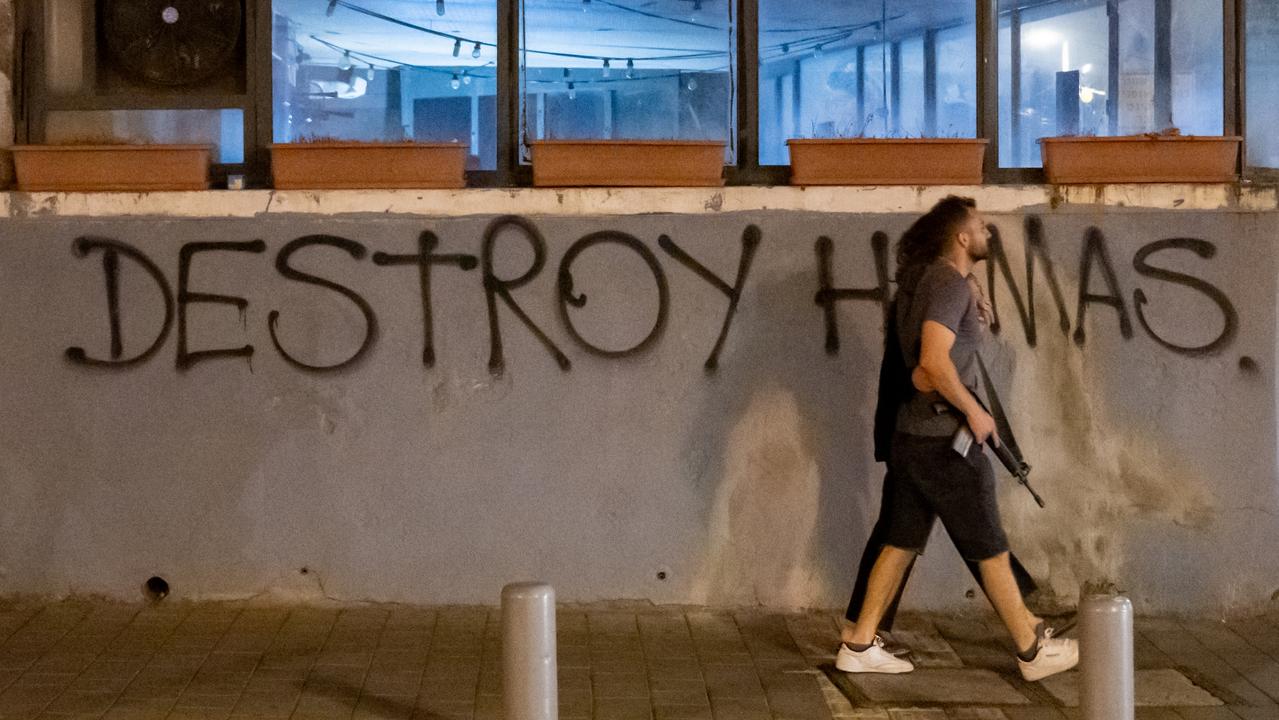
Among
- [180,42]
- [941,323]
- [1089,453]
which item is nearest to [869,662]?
[941,323]

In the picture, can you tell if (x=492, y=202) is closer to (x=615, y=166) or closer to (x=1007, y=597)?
(x=615, y=166)

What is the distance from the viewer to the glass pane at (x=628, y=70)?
709 cm

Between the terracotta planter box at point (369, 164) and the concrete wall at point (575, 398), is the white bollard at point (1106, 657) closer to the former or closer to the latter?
the concrete wall at point (575, 398)

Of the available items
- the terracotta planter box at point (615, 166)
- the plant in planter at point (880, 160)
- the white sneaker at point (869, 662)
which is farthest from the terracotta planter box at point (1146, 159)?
the white sneaker at point (869, 662)

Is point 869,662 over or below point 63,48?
below

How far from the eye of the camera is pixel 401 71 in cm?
710

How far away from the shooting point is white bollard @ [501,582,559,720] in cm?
466

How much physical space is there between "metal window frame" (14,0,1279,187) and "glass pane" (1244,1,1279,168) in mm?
46

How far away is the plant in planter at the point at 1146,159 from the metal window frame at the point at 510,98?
0.78 ft

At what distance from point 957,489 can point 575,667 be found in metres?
1.64

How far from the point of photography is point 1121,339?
685cm

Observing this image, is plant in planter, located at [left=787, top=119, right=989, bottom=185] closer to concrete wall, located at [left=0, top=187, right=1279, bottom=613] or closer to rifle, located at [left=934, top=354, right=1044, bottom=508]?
concrete wall, located at [left=0, top=187, right=1279, bottom=613]

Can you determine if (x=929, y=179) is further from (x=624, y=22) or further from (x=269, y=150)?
(x=269, y=150)

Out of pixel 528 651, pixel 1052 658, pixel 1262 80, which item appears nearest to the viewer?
pixel 528 651
